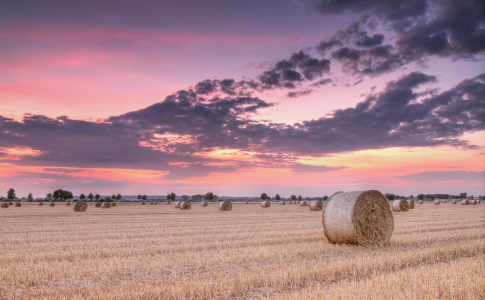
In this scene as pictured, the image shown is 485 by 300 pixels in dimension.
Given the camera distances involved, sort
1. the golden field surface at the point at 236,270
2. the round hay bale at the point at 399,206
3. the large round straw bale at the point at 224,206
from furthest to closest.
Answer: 1. the large round straw bale at the point at 224,206
2. the round hay bale at the point at 399,206
3. the golden field surface at the point at 236,270

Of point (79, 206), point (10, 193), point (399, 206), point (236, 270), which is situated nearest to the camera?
point (236, 270)

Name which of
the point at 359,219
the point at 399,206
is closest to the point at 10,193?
the point at 399,206

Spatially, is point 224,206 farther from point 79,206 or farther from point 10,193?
point 10,193

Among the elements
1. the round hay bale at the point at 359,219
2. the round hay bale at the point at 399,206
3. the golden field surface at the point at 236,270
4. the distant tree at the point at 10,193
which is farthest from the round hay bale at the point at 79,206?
the distant tree at the point at 10,193

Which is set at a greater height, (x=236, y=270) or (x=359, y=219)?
(x=359, y=219)

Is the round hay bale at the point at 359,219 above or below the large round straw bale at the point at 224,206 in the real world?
above

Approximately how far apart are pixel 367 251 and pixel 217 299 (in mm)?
6409

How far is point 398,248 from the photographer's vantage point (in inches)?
443

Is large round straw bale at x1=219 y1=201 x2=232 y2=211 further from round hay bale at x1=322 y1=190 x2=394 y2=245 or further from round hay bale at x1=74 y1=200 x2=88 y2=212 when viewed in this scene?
round hay bale at x1=322 y1=190 x2=394 y2=245

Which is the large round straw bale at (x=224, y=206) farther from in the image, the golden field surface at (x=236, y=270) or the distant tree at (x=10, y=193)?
the distant tree at (x=10, y=193)

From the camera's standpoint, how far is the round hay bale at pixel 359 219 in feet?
40.4

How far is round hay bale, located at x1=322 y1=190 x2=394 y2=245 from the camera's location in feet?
40.4

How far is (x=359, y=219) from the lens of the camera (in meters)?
12.6

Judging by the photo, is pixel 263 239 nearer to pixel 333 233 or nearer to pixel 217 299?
pixel 333 233
